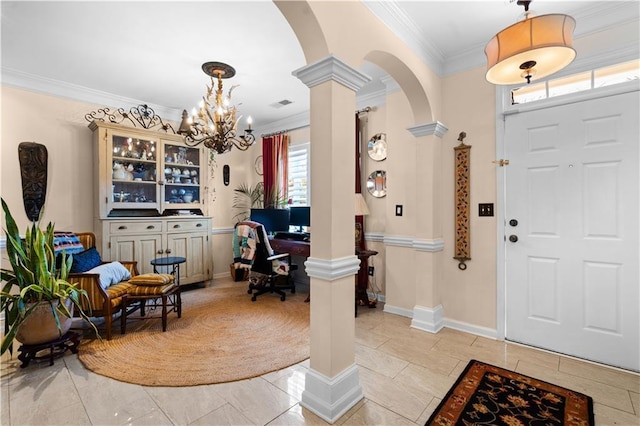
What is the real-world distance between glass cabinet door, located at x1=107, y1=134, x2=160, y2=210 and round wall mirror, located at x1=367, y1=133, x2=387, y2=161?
3.05 meters

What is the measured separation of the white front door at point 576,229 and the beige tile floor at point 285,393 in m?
0.23

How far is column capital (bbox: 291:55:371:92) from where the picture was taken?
1733 mm

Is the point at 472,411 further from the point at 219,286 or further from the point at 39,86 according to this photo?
the point at 39,86

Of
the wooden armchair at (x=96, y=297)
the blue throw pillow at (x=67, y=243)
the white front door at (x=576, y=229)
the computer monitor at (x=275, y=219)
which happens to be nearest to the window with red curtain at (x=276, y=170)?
the computer monitor at (x=275, y=219)

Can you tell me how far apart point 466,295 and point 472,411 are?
4.46ft

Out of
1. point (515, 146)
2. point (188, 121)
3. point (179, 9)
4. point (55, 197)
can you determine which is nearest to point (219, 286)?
point (55, 197)

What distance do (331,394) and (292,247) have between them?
7.83 ft

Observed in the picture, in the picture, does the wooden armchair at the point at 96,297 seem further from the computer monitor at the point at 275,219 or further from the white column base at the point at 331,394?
the computer monitor at the point at 275,219

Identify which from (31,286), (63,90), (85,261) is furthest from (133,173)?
(31,286)

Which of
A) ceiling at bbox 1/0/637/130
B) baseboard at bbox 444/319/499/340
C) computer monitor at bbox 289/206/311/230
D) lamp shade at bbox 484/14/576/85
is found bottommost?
baseboard at bbox 444/319/499/340

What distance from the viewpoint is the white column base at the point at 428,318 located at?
2.93 metres

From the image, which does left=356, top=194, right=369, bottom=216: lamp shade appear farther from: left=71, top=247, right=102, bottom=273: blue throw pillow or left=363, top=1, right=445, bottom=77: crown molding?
left=71, top=247, right=102, bottom=273: blue throw pillow

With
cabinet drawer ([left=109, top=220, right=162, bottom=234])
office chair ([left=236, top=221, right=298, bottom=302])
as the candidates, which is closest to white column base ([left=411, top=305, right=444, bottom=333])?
office chair ([left=236, top=221, right=298, bottom=302])

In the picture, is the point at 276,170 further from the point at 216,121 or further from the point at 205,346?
the point at 205,346
